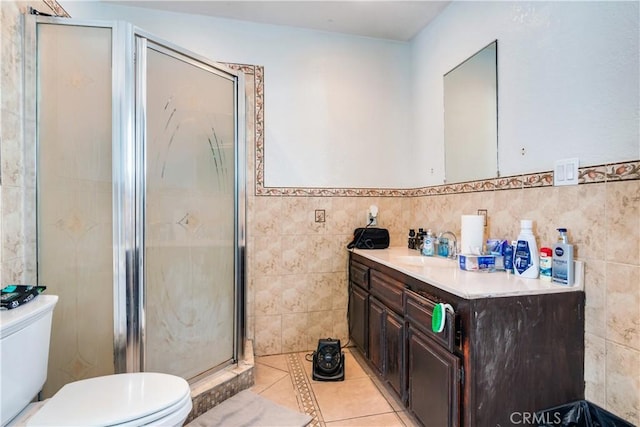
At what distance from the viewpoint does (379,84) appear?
9.30 ft

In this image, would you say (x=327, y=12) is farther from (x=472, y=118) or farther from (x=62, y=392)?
(x=62, y=392)

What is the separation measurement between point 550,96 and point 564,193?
0.47 metres

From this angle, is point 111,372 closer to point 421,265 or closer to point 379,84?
point 421,265

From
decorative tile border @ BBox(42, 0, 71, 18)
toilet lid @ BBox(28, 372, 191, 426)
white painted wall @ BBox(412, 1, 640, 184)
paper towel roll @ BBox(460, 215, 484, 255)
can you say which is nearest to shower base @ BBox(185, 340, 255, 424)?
toilet lid @ BBox(28, 372, 191, 426)

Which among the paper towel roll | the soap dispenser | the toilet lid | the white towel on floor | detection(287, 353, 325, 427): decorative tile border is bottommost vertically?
detection(287, 353, 325, 427): decorative tile border

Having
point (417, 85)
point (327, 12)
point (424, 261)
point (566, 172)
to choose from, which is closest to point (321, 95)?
point (327, 12)

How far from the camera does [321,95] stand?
8.90 feet

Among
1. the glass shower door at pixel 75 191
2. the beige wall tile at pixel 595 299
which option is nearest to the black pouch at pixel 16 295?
the glass shower door at pixel 75 191

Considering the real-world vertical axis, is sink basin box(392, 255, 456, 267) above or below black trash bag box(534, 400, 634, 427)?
above

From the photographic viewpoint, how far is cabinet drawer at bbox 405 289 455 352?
1.34 metres

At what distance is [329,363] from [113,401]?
1.36 metres

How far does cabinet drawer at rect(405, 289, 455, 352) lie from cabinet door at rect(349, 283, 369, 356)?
634 mm

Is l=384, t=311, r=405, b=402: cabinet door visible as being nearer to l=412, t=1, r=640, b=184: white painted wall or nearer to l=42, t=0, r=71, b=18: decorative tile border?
l=412, t=1, r=640, b=184: white painted wall

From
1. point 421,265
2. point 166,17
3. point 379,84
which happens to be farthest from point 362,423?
point 166,17
